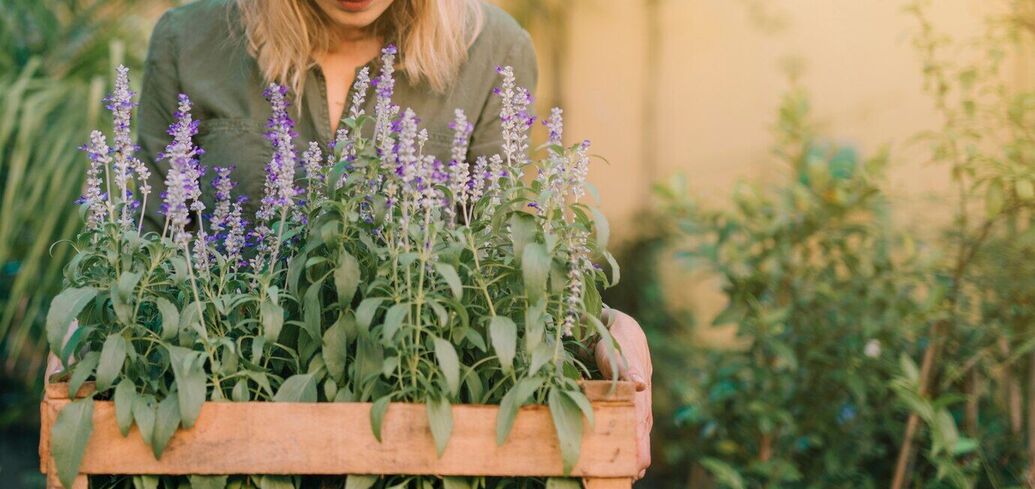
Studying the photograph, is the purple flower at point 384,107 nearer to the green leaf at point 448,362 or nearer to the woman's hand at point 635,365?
the green leaf at point 448,362

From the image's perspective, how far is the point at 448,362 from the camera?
1.33 m

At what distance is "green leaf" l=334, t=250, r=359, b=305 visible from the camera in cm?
139

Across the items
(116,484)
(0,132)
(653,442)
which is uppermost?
(0,132)

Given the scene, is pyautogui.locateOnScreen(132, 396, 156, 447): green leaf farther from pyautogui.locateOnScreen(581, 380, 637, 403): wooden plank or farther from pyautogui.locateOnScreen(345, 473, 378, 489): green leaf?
pyautogui.locateOnScreen(581, 380, 637, 403): wooden plank

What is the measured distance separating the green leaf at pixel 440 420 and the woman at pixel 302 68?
0.95 metres

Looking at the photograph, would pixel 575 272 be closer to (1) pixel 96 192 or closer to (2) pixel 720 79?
(1) pixel 96 192

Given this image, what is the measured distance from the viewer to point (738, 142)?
457 centimetres

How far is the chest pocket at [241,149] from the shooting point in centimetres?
224

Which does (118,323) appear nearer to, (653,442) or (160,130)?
(160,130)

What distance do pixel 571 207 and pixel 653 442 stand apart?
3.11 metres

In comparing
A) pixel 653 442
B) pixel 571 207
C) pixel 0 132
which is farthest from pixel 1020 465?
pixel 0 132

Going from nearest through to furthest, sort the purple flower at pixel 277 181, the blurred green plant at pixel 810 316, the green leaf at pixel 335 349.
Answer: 1. the green leaf at pixel 335 349
2. the purple flower at pixel 277 181
3. the blurred green plant at pixel 810 316

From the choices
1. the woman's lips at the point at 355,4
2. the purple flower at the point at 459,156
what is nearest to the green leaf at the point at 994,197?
the woman's lips at the point at 355,4

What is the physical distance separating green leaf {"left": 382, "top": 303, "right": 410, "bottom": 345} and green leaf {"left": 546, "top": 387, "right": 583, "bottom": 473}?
7.3 inches
